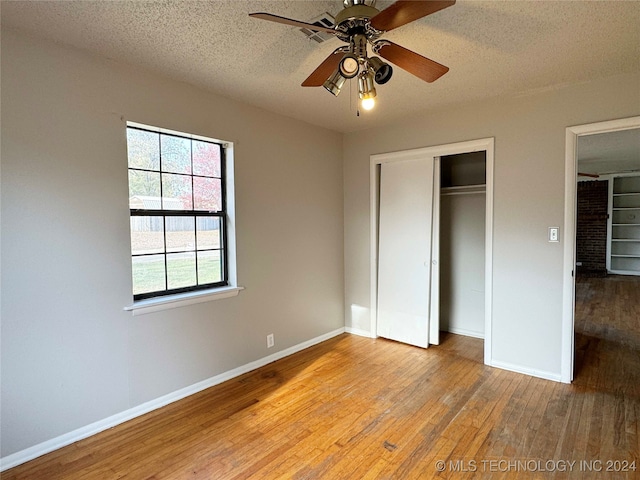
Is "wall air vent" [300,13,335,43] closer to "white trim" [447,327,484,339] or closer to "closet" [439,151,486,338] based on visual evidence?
"closet" [439,151,486,338]

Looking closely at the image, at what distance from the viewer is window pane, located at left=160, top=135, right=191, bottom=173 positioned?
2811 millimetres

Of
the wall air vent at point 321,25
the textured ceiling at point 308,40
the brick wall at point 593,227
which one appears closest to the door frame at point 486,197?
the textured ceiling at point 308,40

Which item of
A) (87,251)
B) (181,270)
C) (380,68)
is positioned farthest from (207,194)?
(380,68)

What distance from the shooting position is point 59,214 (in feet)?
7.30

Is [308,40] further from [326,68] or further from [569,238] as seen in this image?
[569,238]

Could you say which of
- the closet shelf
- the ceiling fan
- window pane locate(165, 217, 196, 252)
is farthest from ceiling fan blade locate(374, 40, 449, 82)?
the closet shelf

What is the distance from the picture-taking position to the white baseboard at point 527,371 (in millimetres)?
3086

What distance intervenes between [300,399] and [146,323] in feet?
4.32

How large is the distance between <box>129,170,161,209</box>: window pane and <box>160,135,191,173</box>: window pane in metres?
0.14

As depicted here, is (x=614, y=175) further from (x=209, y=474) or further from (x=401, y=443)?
(x=209, y=474)

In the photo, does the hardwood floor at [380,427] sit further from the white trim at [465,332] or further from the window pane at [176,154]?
the window pane at [176,154]

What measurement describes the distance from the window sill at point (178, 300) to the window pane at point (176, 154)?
39.8 inches

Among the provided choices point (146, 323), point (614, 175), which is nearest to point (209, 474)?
point (146, 323)

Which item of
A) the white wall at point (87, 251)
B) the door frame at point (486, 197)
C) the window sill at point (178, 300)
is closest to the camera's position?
the white wall at point (87, 251)
